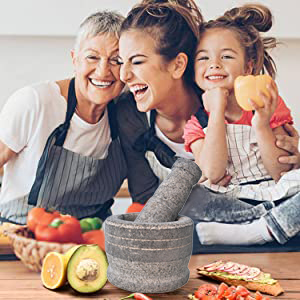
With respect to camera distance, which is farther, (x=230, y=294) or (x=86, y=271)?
(x=86, y=271)

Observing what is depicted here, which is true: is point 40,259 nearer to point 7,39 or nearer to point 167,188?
point 167,188

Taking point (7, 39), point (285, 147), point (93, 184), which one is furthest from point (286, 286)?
point (7, 39)

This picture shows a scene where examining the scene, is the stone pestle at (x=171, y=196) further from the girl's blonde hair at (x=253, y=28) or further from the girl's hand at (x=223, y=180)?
the girl's blonde hair at (x=253, y=28)

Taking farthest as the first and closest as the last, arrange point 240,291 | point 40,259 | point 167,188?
point 40,259 < point 167,188 < point 240,291

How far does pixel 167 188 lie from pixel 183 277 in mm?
272

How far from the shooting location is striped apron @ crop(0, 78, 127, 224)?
6.42ft

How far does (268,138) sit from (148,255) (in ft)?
2.85

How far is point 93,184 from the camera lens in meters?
2.02

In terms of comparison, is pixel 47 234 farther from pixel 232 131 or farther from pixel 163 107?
pixel 232 131

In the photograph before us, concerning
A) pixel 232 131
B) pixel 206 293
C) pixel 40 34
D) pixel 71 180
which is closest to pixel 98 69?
pixel 40 34

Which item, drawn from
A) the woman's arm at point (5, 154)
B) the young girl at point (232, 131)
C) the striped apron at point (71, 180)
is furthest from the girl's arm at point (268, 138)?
the woman's arm at point (5, 154)

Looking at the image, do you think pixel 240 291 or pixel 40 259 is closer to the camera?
pixel 240 291

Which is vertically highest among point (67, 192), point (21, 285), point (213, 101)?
point (213, 101)

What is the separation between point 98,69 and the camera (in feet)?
6.50
